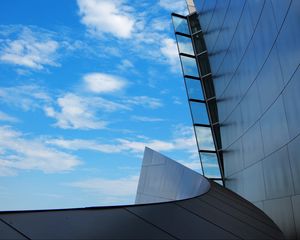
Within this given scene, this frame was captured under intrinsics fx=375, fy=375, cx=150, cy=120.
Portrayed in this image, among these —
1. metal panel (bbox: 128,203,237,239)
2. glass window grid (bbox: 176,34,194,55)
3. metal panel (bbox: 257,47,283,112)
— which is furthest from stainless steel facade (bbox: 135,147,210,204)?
glass window grid (bbox: 176,34,194,55)

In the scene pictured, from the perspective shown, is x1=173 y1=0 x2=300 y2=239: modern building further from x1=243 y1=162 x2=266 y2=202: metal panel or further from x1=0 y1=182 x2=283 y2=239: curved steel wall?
x1=0 y1=182 x2=283 y2=239: curved steel wall

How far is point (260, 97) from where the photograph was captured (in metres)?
12.4

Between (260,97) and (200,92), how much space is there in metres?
18.9

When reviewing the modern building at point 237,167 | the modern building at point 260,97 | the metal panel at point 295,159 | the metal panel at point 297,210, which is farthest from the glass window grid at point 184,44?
the metal panel at point 297,210

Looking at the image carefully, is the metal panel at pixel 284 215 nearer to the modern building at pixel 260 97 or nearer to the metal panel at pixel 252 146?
the modern building at pixel 260 97

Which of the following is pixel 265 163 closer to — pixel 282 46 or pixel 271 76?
pixel 271 76

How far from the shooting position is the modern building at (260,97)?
9.21 m

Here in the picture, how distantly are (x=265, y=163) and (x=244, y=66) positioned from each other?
4077 millimetres

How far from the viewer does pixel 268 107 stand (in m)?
11.4

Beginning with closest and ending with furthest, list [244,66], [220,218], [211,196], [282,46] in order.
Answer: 1. [220,218]
2. [211,196]
3. [282,46]
4. [244,66]

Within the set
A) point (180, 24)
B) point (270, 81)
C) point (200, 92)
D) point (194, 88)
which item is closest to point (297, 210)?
point (270, 81)

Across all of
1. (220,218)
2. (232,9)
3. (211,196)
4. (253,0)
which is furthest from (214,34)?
(220,218)

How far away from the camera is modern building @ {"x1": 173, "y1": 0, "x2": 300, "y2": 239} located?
9211 mm

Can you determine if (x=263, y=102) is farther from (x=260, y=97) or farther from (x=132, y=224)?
(x=132, y=224)
